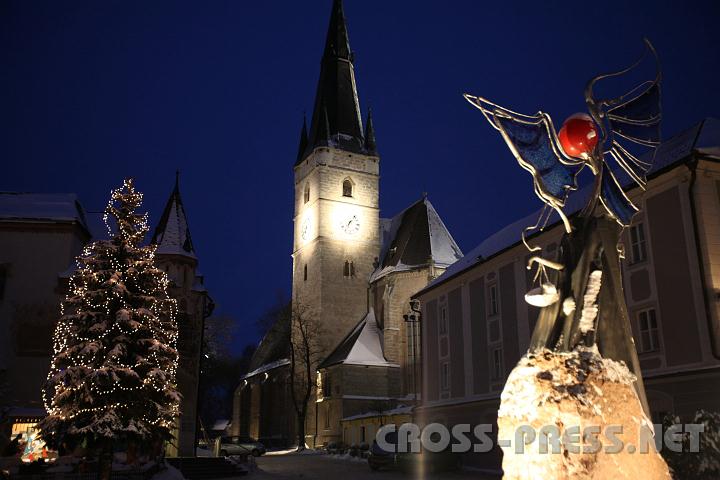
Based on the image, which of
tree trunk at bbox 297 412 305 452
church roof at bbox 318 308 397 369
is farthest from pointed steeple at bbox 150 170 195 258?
tree trunk at bbox 297 412 305 452

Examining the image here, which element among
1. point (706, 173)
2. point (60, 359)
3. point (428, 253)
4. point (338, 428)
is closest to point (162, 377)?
point (60, 359)

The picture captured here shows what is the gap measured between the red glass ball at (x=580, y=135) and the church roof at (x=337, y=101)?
161 ft

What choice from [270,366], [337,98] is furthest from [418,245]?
[270,366]

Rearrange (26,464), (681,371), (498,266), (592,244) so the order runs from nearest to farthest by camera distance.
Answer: (592,244) → (681,371) → (26,464) → (498,266)

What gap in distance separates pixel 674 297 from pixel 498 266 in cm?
892

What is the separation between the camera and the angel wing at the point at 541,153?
926cm

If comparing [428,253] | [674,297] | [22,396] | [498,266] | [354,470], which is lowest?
[354,470]

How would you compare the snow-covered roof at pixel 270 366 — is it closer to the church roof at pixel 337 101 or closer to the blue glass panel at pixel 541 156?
the church roof at pixel 337 101

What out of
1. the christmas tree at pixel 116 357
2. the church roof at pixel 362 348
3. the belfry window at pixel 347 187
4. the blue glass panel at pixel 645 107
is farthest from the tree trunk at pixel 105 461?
the belfry window at pixel 347 187

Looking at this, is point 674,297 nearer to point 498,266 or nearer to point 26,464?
point 498,266

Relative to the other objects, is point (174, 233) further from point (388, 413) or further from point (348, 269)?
point (348, 269)

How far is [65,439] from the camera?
55.0ft

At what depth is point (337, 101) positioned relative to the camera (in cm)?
5994

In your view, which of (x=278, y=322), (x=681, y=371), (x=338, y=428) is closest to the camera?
(x=681, y=371)
